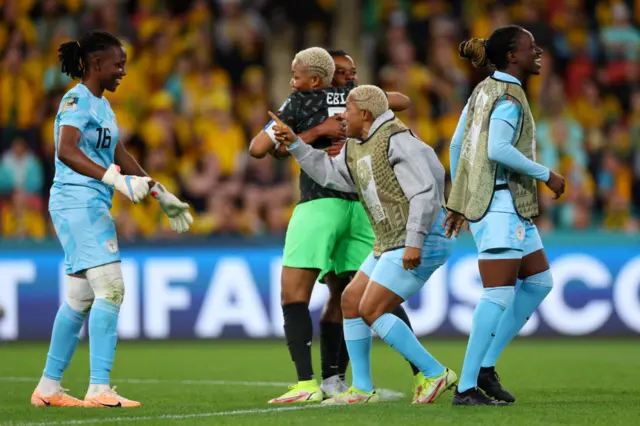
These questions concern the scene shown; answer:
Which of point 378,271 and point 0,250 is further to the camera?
point 0,250

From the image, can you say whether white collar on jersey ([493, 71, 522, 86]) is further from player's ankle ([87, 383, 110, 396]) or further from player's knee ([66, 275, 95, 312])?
player's ankle ([87, 383, 110, 396])

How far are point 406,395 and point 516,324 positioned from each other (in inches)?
40.7

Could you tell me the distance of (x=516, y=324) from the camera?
23.4ft

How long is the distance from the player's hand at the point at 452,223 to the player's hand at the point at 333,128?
3.80ft

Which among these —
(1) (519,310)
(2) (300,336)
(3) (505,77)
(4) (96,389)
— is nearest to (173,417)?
(4) (96,389)

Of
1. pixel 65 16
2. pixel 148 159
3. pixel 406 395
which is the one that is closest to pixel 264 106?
pixel 148 159

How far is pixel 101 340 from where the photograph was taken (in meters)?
7.25

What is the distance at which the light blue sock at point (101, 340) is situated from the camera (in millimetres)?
7246

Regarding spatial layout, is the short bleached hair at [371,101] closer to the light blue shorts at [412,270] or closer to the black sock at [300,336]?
the light blue shorts at [412,270]

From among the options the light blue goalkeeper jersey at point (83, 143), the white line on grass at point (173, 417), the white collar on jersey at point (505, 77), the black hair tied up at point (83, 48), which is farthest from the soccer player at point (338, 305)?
the black hair tied up at point (83, 48)

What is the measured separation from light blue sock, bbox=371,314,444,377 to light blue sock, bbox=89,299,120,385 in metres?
1.62

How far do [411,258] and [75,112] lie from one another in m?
2.23

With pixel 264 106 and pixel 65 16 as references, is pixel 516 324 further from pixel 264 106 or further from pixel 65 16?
pixel 65 16

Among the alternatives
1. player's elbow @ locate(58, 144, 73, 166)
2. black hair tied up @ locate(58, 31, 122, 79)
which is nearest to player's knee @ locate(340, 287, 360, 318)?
player's elbow @ locate(58, 144, 73, 166)
